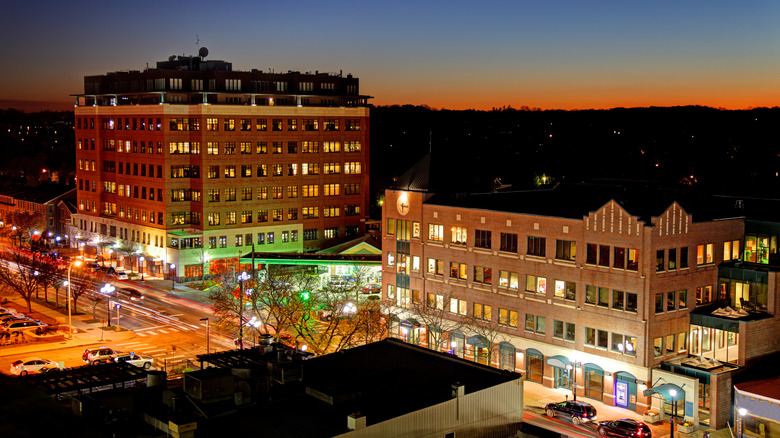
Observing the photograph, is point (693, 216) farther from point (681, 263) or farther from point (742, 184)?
point (742, 184)

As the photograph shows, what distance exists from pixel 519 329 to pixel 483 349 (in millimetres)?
4517

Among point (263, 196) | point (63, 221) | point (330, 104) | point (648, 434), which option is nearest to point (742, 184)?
point (330, 104)

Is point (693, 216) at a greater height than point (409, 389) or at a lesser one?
greater

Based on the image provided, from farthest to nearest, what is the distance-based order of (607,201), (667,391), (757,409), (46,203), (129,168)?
(46,203)
(129,168)
(607,201)
(667,391)
(757,409)

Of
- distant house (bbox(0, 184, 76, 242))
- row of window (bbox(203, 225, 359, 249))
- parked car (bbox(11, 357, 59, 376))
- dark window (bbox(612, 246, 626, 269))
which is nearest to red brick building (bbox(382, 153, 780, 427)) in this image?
dark window (bbox(612, 246, 626, 269))

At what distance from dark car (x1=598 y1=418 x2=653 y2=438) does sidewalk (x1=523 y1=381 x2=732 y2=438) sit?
257 centimetres

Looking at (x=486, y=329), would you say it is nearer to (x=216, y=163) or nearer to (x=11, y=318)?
(x=11, y=318)

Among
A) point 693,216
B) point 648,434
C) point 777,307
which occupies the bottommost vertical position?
point 648,434

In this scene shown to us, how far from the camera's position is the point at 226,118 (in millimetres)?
122062

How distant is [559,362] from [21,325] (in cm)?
5504

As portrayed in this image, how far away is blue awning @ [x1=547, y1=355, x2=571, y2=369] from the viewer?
2628 inches

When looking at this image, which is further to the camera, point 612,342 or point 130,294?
point 130,294

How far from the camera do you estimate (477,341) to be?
7256cm

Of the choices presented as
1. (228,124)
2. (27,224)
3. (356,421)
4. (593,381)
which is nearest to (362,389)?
(356,421)
